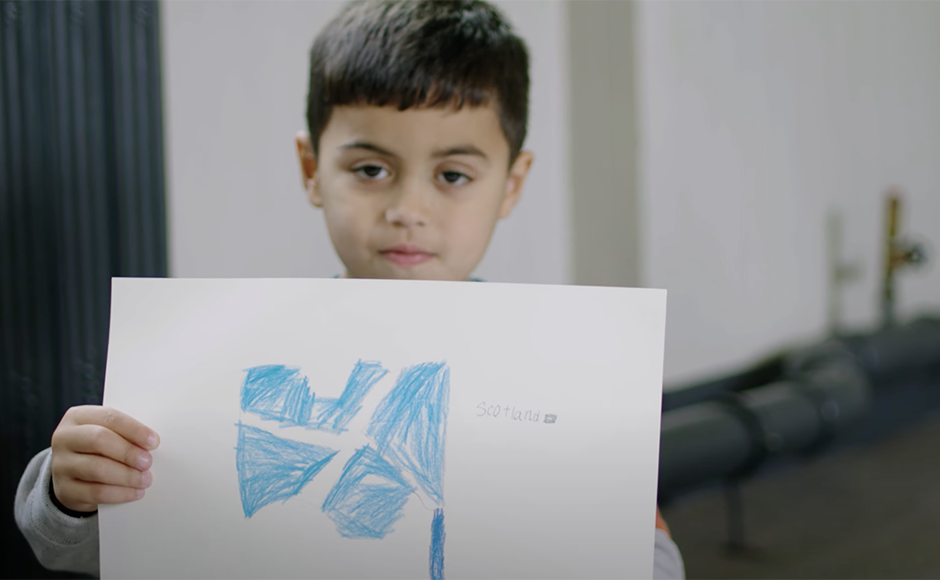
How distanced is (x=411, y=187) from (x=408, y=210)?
0.09 feet

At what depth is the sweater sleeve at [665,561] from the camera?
0.60 metres

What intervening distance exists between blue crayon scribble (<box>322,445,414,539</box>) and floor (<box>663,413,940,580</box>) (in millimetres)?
1128

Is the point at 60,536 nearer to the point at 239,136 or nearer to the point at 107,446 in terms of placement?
the point at 107,446

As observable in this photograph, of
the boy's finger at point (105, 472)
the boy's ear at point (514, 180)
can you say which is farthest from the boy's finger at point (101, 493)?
the boy's ear at point (514, 180)

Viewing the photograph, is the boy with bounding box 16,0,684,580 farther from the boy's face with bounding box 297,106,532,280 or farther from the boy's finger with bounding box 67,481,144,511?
the boy's finger with bounding box 67,481,144,511

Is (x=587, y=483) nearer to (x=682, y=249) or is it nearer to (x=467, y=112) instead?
(x=467, y=112)

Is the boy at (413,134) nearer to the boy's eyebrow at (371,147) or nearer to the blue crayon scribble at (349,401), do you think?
the boy's eyebrow at (371,147)

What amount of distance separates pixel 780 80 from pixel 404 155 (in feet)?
4.54

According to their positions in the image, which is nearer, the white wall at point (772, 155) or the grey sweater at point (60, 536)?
the grey sweater at point (60, 536)

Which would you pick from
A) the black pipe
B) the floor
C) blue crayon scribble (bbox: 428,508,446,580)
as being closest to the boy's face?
blue crayon scribble (bbox: 428,508,446,580)

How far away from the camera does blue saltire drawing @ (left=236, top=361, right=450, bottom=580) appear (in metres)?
0.54

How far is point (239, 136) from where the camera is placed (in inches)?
40.0

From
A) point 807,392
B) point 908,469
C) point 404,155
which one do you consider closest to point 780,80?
point 807,392

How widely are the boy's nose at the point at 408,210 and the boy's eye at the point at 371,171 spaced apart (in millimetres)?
32
